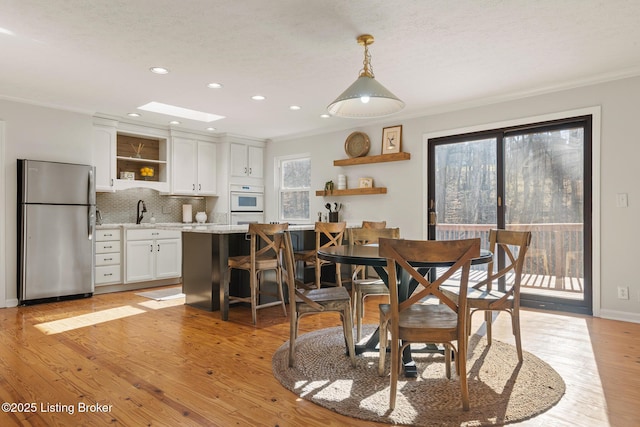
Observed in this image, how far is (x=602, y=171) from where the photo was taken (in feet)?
13.1

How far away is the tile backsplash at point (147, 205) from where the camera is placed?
19.5 ft

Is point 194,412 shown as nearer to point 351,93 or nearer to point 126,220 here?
point 351,93

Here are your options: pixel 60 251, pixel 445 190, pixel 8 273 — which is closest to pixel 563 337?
pixel 445 190

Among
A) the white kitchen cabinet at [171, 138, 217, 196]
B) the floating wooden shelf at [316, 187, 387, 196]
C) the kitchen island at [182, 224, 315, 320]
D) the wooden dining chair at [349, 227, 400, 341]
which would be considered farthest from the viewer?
the white kitchen cabinet at [171, 138, 217, 196]

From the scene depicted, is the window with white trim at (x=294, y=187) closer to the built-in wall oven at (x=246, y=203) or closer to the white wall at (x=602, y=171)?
the built-in wall oven at (x=246, y=203)

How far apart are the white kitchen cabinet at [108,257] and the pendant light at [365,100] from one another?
12.6ft

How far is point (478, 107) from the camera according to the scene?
15.9ft

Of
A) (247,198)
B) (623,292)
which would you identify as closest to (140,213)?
(247,198)

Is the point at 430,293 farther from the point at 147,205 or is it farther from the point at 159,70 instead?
the point at 147,205

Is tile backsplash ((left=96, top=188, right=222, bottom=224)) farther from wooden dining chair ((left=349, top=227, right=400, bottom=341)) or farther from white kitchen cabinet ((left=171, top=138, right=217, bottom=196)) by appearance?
wooden dining chair ((left=349, top=227, right=400, bottom=341))

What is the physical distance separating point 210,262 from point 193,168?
2819 millimetres

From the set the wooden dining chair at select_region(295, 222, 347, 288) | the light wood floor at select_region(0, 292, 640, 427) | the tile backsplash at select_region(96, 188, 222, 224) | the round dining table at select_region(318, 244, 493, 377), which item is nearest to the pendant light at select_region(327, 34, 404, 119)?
the round dining table at select_region(318, 244, 493, 377)

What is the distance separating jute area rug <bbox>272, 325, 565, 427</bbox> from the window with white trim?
4030mm

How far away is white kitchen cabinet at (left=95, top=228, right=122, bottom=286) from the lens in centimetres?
531
